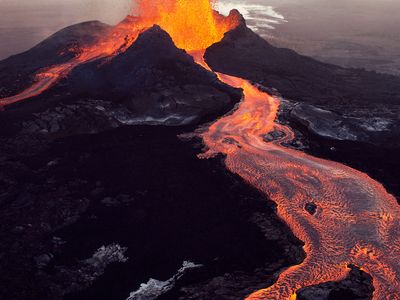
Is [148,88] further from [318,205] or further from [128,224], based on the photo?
[318,205]

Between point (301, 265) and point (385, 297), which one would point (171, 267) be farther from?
point (385, 297)

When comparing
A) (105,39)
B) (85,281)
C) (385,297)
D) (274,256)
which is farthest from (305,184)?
(105,39)

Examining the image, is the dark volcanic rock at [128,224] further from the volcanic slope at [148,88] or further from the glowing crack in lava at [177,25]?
the glowing crack in lava at [177,25]

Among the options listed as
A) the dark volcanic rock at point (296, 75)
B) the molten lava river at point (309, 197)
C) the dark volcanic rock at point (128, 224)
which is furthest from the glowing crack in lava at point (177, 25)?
the dark volcanic rock at point (128, 224)

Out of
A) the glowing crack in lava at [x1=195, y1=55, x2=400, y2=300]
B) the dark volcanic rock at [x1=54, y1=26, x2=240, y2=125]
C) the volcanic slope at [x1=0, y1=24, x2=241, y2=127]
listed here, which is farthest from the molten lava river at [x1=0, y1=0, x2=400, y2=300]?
the dark volcanic rock at [x1=54, y1=26, x2=240, y2=125]

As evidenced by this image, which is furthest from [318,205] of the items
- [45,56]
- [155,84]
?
[45,56]

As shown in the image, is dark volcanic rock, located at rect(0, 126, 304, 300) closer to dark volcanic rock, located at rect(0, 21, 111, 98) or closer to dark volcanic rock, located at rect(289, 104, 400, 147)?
dark volcanic rock, located at rect(289, 104, 400, 147)
